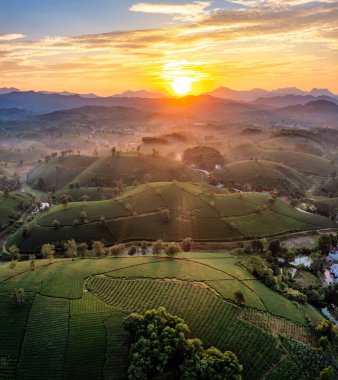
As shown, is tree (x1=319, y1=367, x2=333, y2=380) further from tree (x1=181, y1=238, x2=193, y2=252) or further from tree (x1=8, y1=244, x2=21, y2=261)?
tree (x1=8, y1=244, x2=21, y2=261)

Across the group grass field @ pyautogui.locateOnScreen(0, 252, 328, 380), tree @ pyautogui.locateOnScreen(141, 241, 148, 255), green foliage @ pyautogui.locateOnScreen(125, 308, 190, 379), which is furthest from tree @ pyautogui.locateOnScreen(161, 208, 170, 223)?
green foliage @ pyautogui.locateOnScreen(125, 308, 190, 379)

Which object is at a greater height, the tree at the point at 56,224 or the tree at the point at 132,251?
the tree at the point at 56,224

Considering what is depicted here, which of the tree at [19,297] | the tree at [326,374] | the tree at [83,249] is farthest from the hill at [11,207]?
the tree at [326,374]

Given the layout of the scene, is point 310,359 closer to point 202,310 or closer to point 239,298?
point 239,298

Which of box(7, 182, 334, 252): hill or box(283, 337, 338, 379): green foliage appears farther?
box(7, 182, 334, 252): hill

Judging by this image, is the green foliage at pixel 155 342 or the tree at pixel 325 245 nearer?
the green foliage at pixel 155 342

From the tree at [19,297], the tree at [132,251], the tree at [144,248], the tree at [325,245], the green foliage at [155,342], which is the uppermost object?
the tree at [19,297]

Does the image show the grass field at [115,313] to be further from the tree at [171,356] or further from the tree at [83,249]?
the tree at [83,249]
